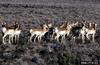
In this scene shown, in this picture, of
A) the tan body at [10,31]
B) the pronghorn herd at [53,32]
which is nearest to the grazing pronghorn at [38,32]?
the pronghorn herd at [53,32]

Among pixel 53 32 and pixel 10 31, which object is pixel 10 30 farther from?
pixel 53 32

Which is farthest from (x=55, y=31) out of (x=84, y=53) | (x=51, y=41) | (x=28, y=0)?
A: (x=28, y=0)

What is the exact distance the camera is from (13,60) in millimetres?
13898

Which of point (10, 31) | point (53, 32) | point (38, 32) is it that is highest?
point (10, 31)

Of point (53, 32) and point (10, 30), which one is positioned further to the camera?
point (53, 32)

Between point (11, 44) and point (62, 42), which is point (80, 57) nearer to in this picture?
point (62, 42)

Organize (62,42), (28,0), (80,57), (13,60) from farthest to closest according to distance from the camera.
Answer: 1. (28,0)
2. (62,42)
3. (80,57)
4. (13,60)

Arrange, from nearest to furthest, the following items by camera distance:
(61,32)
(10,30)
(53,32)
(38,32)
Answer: (10,30) → (38,32) → (61,32) → (53,32)

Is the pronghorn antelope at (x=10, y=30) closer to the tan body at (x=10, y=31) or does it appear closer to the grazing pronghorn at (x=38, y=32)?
the tan body at (x=10, y=31)

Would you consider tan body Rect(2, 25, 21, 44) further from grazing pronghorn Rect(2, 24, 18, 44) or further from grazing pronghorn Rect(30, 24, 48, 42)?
grazing pronghorn Rect(30, 24, 48, 42)

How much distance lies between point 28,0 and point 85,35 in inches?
1733

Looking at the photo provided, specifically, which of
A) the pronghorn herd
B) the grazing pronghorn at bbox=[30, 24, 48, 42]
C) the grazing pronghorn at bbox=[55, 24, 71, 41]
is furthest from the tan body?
the grazing pronghorn at bbox=[55, 24, 71, 41]

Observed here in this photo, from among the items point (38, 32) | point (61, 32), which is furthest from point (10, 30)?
point (61, 32)

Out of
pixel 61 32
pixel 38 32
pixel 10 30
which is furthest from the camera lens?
pixel 61 32
